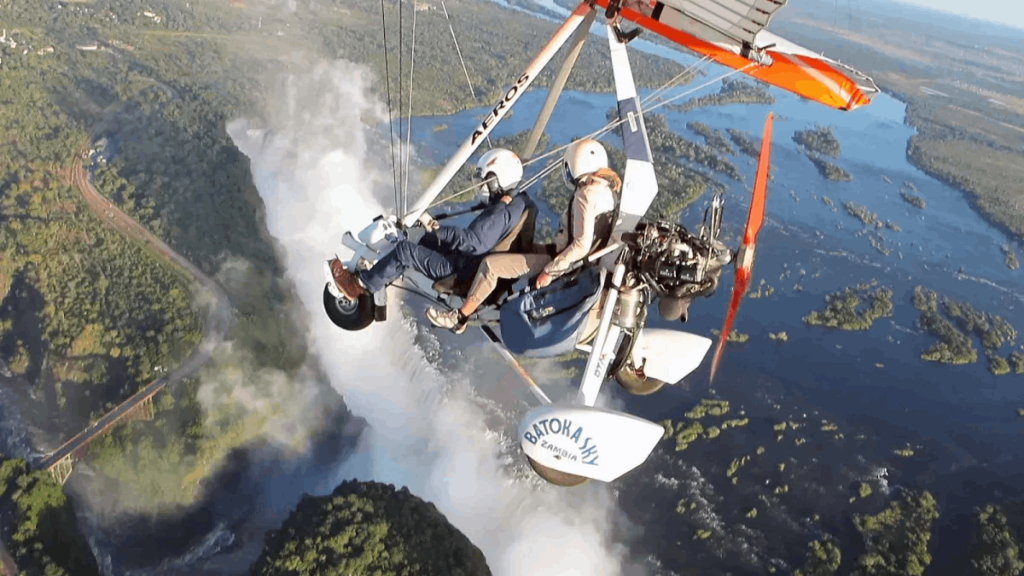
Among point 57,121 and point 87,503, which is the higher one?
point 57,121

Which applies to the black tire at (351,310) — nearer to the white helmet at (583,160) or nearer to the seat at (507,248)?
the seat at (507,248)

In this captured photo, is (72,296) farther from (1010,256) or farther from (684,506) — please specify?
(1010,256)

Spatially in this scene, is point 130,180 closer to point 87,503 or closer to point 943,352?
point 87,503

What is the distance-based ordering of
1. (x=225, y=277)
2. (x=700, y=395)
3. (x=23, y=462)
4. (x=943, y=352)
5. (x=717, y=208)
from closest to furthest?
(x=717, y=208) → (x=23, y=462) → (x=700, y=395) → (x=225, y=277) → (x=943, y=352)

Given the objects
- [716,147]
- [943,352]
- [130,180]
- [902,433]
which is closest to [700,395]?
[902,433]

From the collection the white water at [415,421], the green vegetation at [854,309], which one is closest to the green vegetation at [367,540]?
the white water at [415,421]


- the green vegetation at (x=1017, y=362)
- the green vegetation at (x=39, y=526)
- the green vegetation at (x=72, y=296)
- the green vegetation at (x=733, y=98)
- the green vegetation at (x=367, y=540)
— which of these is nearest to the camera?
the green vegetation at (x=367, y=540)
